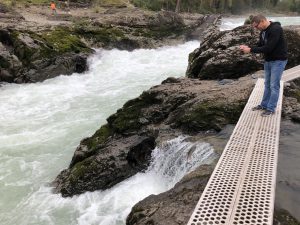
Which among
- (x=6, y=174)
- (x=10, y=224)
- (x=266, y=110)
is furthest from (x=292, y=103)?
(x=6, y=174)

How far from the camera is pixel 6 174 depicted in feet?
39.2

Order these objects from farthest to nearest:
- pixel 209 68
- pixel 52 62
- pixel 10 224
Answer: pixel 52 62 < pixel 209 68 < pixel 10 224

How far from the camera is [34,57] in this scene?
23.2 m

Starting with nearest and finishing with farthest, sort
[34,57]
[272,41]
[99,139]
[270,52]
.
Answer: [272,41]
[270,52]
[99,139]
[34,57]

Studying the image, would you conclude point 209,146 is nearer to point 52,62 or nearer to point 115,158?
point 115,158

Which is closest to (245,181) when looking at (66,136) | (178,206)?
(178,206)

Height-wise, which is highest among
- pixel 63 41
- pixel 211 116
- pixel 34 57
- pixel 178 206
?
pixel 211 116

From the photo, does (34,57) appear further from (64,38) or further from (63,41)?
(64,38)

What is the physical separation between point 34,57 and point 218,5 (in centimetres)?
8062

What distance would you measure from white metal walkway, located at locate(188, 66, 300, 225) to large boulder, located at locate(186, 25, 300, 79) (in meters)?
5.23

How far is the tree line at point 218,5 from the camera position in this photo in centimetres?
6944

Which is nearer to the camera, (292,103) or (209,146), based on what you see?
(209,146)

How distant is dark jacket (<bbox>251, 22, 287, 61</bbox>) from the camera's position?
28.0 feet

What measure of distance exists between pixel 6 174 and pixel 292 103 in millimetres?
8419
